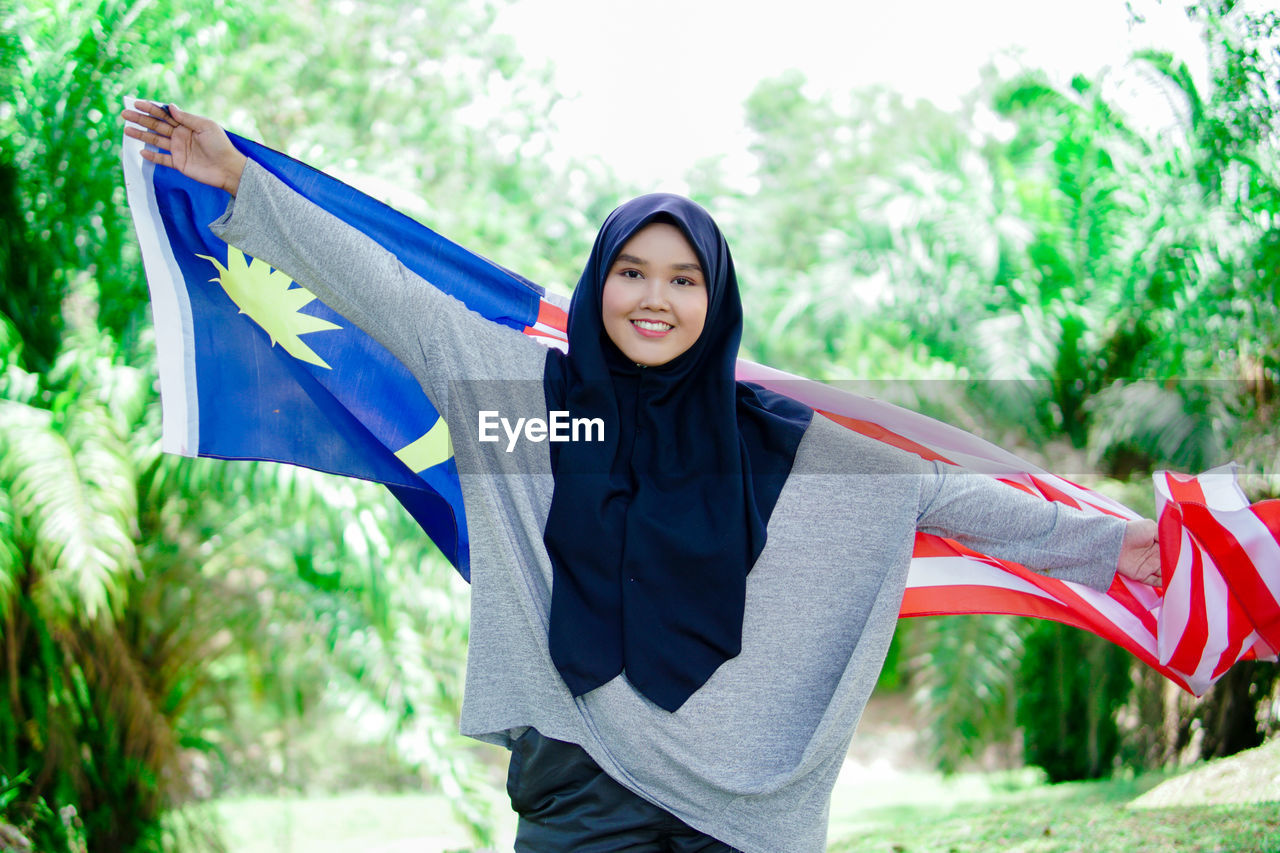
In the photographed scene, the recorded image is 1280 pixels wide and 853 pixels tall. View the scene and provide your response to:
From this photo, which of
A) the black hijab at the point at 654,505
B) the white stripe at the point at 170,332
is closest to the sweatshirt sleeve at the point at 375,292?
the black hijab at the point at 654,505

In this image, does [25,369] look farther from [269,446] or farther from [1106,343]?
[1106,343]

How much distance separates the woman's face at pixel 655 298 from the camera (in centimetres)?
169

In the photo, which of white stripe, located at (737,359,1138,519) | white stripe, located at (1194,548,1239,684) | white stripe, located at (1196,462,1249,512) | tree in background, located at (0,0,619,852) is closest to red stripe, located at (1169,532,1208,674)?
white stripe, located at (1194,548,1239,684)

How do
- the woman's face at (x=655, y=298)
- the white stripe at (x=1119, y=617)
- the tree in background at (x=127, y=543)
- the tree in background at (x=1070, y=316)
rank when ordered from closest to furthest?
the woman's face at (x=655, y=298), the white stripe at (x=1119, y=617), the tree in background at (x=127, y=543), the tree in background at (x=1070, y=316)

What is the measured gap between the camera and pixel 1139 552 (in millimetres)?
1861

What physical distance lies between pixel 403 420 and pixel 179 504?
10.3 ft

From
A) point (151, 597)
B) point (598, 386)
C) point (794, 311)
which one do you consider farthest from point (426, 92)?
point (598, 386)

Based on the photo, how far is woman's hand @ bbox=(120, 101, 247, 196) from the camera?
5.87 ft

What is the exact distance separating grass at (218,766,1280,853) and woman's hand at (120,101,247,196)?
2.70 m

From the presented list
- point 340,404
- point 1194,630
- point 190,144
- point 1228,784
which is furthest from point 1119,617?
point 190,144

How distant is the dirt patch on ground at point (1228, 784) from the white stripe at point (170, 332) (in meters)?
3.18

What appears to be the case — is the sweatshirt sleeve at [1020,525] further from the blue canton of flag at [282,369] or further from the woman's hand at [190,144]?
the woman's hand at [190,144]

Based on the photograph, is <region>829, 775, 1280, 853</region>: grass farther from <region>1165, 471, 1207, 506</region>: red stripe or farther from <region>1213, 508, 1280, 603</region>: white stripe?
<region>1165, 471, 1207, 506</region>: red stripe

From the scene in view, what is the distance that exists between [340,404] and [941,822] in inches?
108
